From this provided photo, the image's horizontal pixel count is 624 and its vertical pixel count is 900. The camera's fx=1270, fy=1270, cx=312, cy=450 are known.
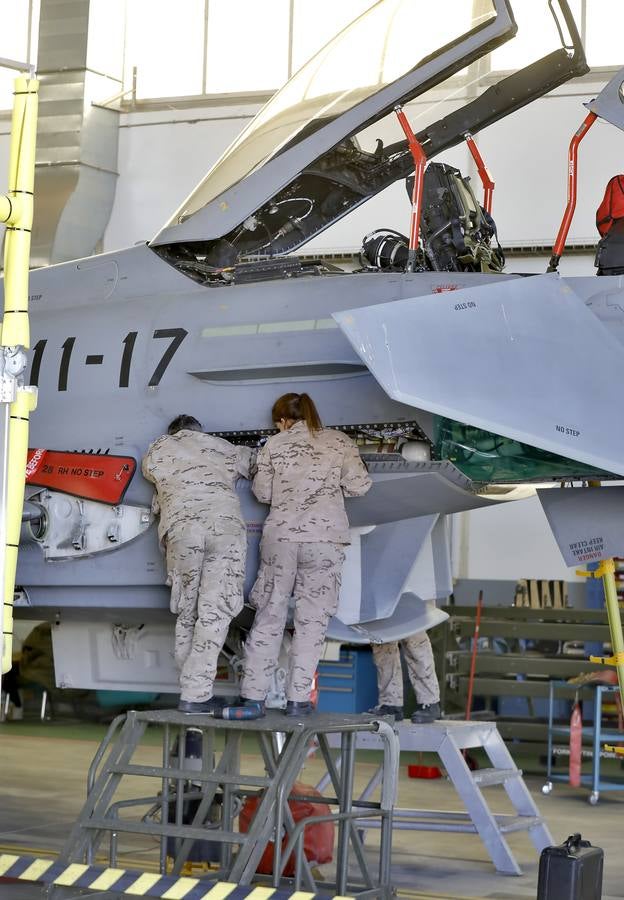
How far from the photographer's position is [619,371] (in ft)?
19.0

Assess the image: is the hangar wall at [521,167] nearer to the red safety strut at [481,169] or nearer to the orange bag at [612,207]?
the red safety strut at [481,169]

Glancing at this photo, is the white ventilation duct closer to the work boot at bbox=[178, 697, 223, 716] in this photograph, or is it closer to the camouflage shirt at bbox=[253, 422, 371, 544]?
the camouflage shirt at bbox=[253, 422, 371, 544]

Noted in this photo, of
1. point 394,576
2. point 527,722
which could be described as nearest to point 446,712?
point 527,722

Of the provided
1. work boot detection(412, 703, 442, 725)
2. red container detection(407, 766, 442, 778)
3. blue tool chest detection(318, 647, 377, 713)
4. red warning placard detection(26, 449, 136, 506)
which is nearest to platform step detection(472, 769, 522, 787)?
work boot detection(412, 703, 442, 725)

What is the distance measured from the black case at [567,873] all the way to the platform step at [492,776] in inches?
73.1

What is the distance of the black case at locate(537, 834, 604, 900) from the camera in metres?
5.17

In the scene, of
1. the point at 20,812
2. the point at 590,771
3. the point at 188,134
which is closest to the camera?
the point at 20,812

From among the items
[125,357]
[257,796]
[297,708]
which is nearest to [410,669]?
[257,796]

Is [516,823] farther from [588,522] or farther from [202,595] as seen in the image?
[202,595]

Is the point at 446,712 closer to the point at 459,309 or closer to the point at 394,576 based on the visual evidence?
the point at 394,576

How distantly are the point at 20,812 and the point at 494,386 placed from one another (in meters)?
5.21

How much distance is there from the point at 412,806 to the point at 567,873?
4.66 metres

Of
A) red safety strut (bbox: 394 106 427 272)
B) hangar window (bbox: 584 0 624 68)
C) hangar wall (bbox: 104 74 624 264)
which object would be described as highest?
hangar window (bbox: 584 0 624 68)

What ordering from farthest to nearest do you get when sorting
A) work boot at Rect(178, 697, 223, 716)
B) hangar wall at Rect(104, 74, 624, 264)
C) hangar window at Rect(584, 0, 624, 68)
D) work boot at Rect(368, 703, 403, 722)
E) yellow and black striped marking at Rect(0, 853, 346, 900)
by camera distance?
hangar wall at Rect(104, 74, 624, 264)
hangar window at Rect(584, 0, 624, 68)
work boot at Rect(368, 703, 403, 722)
work boot at Rect(178, 697, 223, 716)
yellow and black striped marking at Rect(0, 853, 346, 900)
